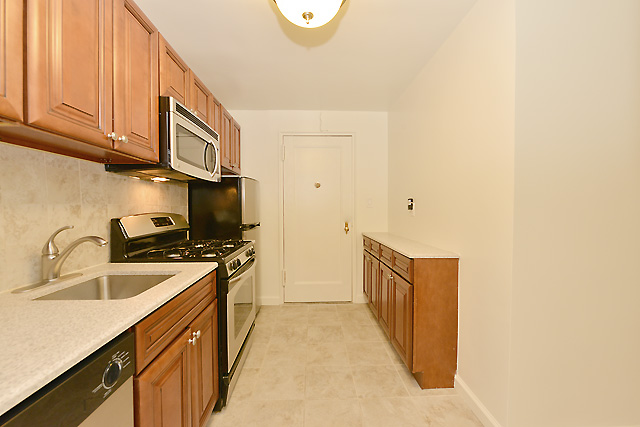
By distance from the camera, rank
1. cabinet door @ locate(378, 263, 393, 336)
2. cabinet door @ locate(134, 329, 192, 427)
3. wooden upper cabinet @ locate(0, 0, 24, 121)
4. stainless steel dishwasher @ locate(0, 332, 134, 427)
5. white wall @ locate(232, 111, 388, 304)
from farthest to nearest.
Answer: white wall @ locate(232, 111, 388, 304) < cabinet door @ locate(378, 263, 393, 336) < cabinet door @ locate(134, 329, 192, 427) < wooden upper cabinet @ locate(0, 0, 24, 121) < stainless steel dishwasher @ locate(0, 332, 134, 427)

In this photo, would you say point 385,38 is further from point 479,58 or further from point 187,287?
point 187,287

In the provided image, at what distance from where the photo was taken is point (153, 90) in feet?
4.82

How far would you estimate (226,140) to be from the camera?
2740 millimetres

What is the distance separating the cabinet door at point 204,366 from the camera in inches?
51.2

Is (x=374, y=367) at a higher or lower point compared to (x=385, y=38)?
lower

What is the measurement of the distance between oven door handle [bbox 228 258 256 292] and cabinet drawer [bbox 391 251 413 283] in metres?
1.18

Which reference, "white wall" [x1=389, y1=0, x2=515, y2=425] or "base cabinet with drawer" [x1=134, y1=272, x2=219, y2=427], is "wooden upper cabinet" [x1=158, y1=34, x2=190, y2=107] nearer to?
"base cabinet with drawer" [x1=134, y1=272, x2=219, y2=427]

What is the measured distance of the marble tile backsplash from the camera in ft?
3.62

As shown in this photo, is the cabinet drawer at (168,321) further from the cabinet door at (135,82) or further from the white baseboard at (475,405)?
the white baseboard at (475,405)

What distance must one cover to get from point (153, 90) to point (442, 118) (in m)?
1.92

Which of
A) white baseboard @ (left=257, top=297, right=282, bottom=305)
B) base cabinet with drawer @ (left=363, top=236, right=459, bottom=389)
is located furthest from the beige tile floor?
white baseboard @ (left=257, top=297, right=282, bottom=305)

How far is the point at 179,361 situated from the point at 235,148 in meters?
2.38

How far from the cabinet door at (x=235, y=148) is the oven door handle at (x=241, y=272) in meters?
1.15

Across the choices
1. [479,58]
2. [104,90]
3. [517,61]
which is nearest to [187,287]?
[104,90]
